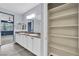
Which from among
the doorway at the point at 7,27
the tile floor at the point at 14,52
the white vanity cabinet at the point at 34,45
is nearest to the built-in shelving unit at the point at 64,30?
the white vanity cabinet at the point at 34,45

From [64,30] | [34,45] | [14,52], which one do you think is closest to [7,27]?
[14,52]

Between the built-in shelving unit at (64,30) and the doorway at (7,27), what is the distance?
4.43 m

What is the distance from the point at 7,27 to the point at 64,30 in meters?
5.24

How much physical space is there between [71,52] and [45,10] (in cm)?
106

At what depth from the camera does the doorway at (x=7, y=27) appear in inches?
235

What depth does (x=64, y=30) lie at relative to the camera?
6.59 feet

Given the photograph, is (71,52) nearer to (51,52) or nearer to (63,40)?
(63,40)

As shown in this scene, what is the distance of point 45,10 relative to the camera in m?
1.84

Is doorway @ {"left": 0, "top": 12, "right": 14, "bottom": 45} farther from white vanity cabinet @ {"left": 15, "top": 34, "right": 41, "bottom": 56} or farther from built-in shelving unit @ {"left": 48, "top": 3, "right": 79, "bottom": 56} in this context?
built-in shelving unit @ {"left": 48, "top": 3, "right": 79, "bottom": 56}

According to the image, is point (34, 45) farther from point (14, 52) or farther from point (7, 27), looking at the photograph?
point (7, 27)

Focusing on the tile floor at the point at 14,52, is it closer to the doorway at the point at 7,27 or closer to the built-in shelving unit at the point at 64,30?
the built-in shelving unit at the point at 64,30

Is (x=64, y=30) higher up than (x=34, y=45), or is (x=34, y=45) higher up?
(x=64, y=30)

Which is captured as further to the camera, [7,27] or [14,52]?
[7,27]

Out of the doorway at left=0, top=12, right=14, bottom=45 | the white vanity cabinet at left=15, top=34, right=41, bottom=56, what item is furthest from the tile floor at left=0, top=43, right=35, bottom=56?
the doorway at left=0, top=12, right=14, bottom=45
